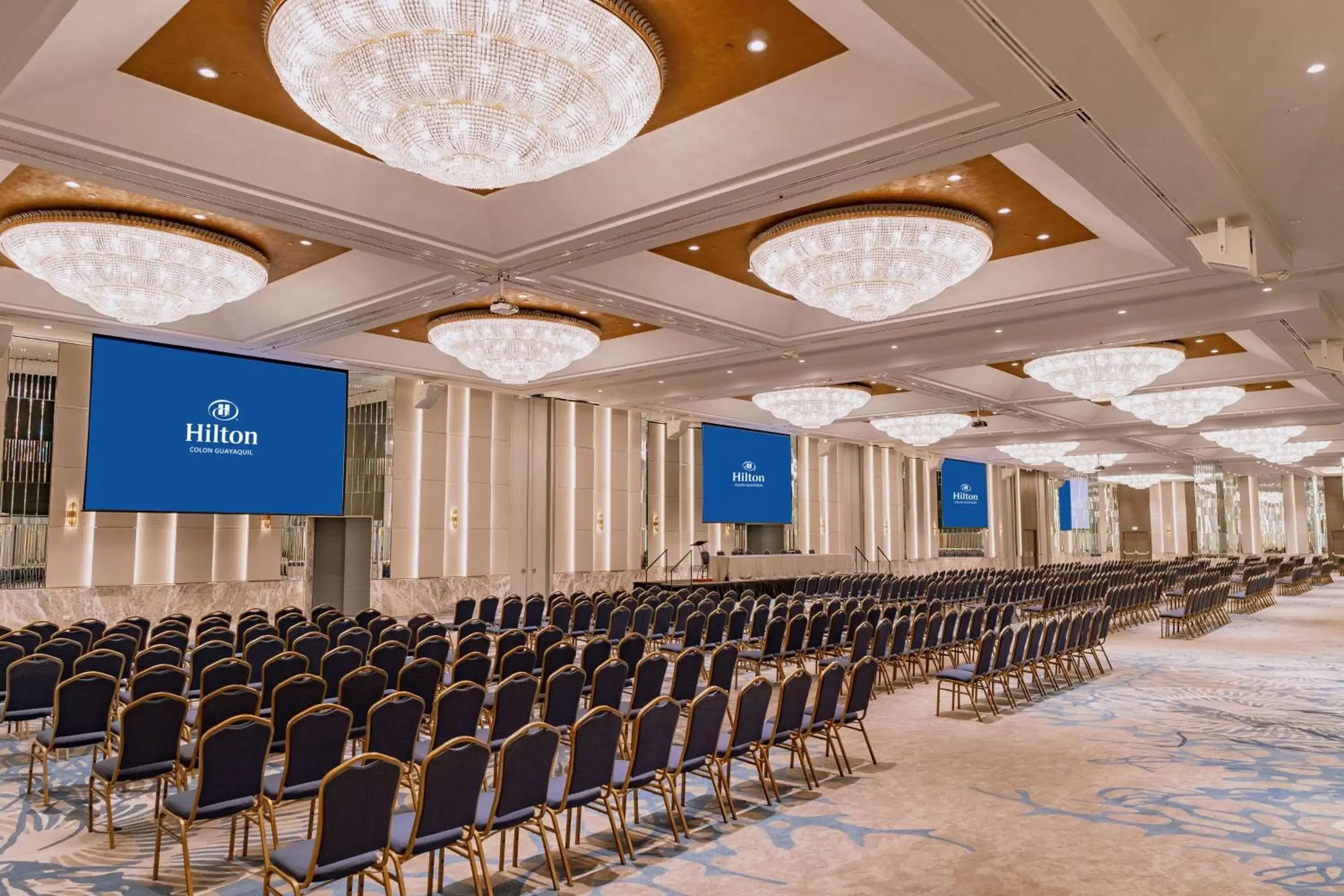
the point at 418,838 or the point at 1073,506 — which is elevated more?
the point at 1073,506

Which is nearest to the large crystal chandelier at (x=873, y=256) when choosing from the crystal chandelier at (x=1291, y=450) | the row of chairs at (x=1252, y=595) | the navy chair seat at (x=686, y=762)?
the navy chair seat at (x=686, y=762)

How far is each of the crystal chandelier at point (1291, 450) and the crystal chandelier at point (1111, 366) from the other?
1439 centimetres

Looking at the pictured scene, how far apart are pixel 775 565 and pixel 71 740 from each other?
19.1 m

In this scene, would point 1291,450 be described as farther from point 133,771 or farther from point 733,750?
point 133,771

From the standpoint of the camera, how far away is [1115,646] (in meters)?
15.0

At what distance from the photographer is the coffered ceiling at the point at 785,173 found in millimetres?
5488

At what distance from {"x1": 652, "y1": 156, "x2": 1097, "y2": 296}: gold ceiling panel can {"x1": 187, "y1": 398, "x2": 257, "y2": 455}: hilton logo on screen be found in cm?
772

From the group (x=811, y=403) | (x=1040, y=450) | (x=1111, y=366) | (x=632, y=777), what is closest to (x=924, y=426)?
(x=811, y=403)

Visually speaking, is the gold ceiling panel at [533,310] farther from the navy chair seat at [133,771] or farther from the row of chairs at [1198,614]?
the row of chairs at [1198,614]

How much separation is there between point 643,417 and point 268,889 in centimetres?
1808

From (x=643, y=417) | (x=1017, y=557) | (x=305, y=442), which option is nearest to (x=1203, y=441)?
(x=1017, y=557)

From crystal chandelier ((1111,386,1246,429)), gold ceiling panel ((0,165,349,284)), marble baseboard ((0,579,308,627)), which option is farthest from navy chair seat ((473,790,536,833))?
crystal chandelier ((1111,386,1246,429))

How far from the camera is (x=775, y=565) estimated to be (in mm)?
23781

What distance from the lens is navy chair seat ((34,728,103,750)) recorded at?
5961mm
